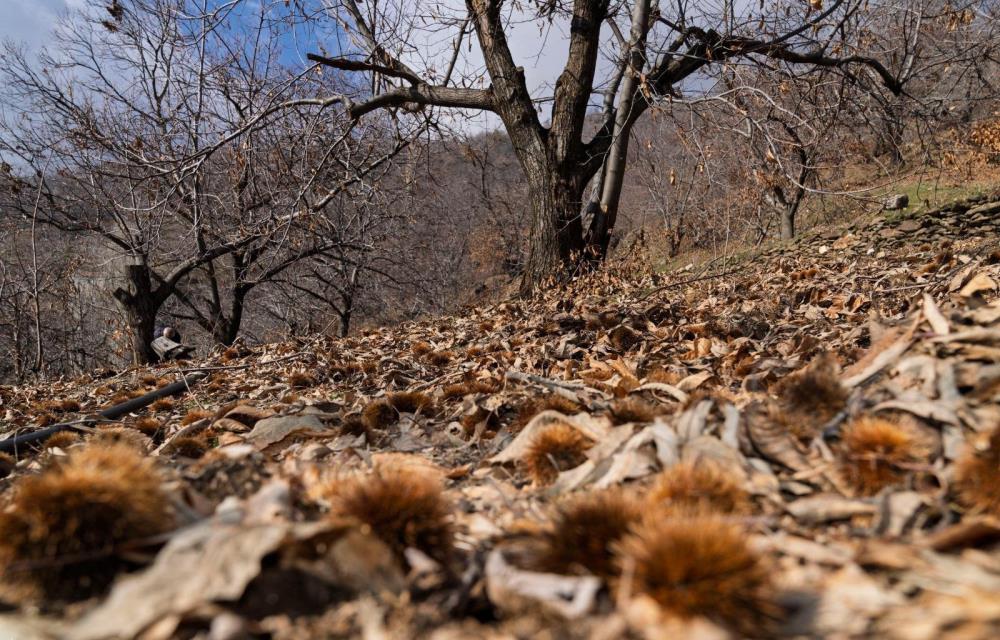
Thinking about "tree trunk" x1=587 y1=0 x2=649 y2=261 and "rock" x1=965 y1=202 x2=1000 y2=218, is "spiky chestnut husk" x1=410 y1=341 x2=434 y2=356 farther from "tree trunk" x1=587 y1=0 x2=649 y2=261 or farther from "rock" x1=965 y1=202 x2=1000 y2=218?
"rock" x1=965 y1=202 x2=1000 y2=218

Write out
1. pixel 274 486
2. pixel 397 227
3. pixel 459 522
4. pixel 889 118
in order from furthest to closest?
pixel 397 227
pixel 889 118
pixel 459 522
pixel 274 486

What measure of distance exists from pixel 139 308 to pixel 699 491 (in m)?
11.6

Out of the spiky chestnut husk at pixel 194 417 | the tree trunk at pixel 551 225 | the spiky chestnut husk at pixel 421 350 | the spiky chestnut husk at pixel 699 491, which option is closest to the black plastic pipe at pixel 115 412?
the spiky chestnut husk at pixel 194 417

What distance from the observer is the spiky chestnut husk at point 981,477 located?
91 centimetres

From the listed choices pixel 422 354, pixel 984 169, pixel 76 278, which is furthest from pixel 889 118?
pixel 76 278

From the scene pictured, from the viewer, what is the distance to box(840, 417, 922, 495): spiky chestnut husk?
3.50 ft

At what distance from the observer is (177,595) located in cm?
82

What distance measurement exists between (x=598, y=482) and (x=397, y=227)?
12.9m

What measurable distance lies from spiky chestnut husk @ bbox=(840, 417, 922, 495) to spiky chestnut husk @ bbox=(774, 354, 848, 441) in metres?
0.18

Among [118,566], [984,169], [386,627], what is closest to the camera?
[386,627]

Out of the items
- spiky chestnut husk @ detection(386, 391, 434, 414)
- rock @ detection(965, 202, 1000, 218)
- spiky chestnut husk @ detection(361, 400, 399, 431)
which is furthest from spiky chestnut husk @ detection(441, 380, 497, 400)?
rock @ detection(965, 202, 1000, 218)

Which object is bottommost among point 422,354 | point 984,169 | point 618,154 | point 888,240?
point 422,354

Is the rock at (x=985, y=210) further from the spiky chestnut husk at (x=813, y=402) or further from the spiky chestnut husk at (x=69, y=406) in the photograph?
the spiky chestnut husk at (x=69, y=406)

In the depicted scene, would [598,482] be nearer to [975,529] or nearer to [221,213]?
[975,529]
